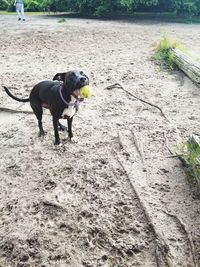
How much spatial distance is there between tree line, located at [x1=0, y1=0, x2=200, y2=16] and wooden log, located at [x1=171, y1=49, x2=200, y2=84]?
429 inches

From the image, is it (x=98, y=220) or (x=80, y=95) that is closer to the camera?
(x=98, y=220)

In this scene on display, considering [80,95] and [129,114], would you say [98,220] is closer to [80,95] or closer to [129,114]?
[80,95]

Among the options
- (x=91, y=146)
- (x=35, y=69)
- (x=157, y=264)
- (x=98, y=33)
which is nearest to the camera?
(x=157, y=264)

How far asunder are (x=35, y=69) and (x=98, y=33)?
651 cm

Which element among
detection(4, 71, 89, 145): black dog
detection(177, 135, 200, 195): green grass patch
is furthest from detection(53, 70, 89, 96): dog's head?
detection(177, 135, 200, 195): green grass patch

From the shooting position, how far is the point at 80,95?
3900 mm

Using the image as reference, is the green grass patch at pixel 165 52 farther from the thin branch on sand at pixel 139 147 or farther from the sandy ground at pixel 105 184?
the thin branch on sand at pixel 139 147

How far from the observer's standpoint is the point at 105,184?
12.5ft

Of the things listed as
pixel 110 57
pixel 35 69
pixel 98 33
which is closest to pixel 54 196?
pixel 35 69

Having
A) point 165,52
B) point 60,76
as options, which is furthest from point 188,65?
point 60,76

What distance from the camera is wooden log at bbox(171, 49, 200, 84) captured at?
737cm

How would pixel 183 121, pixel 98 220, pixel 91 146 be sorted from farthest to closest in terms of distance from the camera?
pixel 183 121
pixel 91 146
pixel 98 220

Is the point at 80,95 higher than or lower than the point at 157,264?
higher

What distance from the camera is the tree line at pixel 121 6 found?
18.6 m
